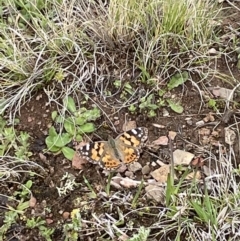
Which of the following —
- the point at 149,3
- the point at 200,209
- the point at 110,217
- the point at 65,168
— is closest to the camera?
the point at 200,209

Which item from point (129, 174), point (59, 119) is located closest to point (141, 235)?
point (129, 174)

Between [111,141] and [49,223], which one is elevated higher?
[111,141]

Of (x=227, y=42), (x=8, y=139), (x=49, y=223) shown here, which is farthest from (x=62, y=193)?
(x=227, y=42)

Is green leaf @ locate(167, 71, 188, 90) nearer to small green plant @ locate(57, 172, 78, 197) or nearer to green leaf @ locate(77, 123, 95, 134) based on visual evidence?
green leaf @ locate(77, 123, 95, 134)

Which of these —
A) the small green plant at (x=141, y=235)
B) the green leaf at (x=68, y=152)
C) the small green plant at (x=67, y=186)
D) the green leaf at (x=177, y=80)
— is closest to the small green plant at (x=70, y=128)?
the green leaf at (x=68, y=152)

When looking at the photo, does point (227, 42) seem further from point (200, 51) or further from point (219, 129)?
point (219, 129)

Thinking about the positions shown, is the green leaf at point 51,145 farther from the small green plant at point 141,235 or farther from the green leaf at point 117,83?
the small green plant at point 141,235
